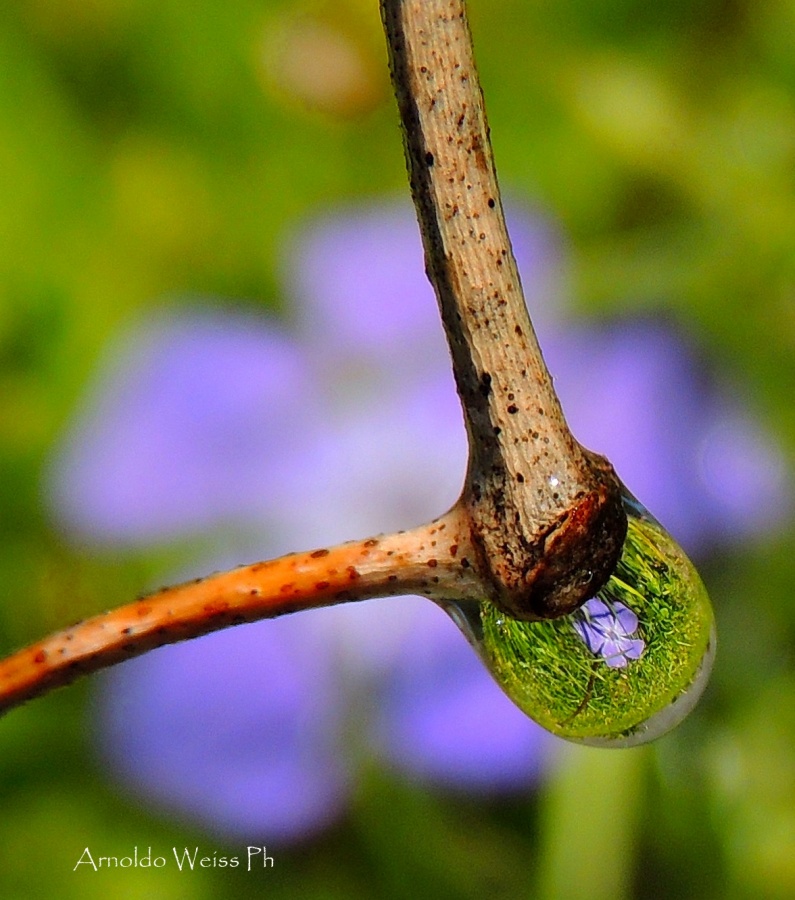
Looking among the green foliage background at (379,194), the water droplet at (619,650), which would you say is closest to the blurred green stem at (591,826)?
the green foliage background at (379,194)

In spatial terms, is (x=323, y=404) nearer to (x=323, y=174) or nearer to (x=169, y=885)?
(x=323, y=174)

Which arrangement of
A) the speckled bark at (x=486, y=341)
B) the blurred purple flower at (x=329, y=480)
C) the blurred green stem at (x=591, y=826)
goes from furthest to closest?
the blurred purple flower at (x=329, y=480) < the blurred green stem at (x=591, y=826) < the speckled bark at (x=486, y=341)

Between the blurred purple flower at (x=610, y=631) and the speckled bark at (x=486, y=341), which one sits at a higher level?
the speckled bark at (x=486, y=341)

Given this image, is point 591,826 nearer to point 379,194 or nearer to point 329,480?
point 329,480

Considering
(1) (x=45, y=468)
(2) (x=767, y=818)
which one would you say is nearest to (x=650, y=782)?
(2) (x=767, y=818)

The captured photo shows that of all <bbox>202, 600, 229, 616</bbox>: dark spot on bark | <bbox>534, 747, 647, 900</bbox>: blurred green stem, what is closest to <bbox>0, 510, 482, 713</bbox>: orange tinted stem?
<bbox>202, 600, 229, 616</bbox>: dark spot on bark

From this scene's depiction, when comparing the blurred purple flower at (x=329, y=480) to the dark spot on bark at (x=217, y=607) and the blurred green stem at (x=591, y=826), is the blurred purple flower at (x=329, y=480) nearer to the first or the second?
the blurred green stem at (x=591, y=826)

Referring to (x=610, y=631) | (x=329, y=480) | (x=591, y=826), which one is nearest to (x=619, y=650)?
(x=610, y=631)

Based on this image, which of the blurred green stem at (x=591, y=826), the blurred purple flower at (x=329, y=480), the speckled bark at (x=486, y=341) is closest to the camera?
the speckled bark at (x=486, y=341)
